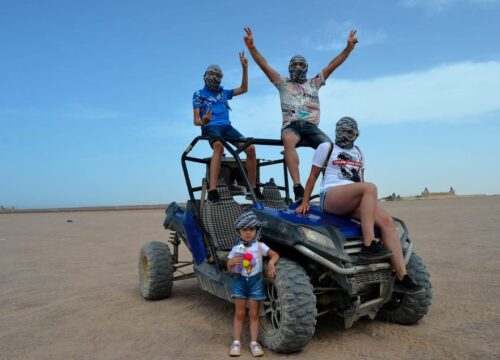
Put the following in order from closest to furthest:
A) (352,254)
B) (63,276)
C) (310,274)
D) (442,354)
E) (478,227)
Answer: (442,354) → (352,254) → (310,274) → (63,276) → (478,227)

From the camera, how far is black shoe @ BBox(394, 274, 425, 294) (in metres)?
4.71

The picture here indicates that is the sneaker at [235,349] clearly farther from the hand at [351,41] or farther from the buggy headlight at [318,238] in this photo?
the hand at [351,41]

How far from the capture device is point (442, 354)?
426cm

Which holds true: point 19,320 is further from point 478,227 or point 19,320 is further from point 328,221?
point 478,227

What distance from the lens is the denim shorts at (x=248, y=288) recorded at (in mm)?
4605

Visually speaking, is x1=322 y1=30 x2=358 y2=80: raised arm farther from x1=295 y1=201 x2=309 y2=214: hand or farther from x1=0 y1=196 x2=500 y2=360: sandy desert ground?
x1=0 y1=196 x2=500 y2=360: sandy desert ground

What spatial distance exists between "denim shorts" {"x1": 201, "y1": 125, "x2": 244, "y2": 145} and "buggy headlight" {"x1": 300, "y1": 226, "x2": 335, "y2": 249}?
2.14m

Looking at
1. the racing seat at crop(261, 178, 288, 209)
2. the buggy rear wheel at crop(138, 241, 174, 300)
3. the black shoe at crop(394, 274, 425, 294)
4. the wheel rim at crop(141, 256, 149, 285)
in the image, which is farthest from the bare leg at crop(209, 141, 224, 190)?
the black shoe at crop(394, 274, 425, 294)

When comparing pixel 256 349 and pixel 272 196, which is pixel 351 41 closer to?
pixel 272 196

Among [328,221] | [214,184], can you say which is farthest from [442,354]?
[214,184]

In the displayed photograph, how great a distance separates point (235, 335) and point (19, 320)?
9.90 ft

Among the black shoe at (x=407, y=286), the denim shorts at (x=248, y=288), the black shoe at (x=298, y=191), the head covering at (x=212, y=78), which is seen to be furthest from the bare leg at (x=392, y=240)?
the head covering at (x=212, y=78)

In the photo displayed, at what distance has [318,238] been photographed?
14.8 ft

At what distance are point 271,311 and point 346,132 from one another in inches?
75.8
